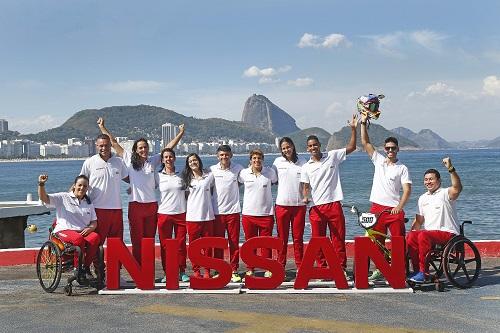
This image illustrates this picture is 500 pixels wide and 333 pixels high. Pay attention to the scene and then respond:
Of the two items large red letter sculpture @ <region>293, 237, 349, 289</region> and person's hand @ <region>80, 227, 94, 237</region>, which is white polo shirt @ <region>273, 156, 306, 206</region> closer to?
large red letter sculpture @ <region>293, 237, 349, 289</region>

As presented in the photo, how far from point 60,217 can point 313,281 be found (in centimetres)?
355

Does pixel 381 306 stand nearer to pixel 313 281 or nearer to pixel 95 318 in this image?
pixel 313 281

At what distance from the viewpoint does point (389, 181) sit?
7.90m

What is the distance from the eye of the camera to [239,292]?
7504 mm

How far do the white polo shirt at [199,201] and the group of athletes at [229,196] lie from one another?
0.01 m

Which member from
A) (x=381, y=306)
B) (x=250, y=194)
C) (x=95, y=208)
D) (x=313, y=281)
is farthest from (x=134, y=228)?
(x=381, y=306)

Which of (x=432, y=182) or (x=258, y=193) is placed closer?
(x=432, y=182)

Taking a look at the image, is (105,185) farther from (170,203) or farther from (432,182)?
(432,182)

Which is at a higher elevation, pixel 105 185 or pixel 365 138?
pixel 365 138

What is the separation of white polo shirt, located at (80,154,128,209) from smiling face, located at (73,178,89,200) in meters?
0.24

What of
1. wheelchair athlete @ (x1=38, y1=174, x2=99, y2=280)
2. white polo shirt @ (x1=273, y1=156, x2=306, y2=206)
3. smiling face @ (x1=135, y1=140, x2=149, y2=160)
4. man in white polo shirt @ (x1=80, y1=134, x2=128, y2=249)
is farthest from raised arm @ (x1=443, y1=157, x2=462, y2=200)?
wheelchair athlete @ (x1=38, y1=174, x2=99, y2=280)

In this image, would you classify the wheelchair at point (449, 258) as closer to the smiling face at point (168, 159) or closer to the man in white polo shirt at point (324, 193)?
the man in white polo shirt at point (324, 193)

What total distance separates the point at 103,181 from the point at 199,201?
135cm

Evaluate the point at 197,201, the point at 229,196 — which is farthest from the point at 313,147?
the point at 197,201
